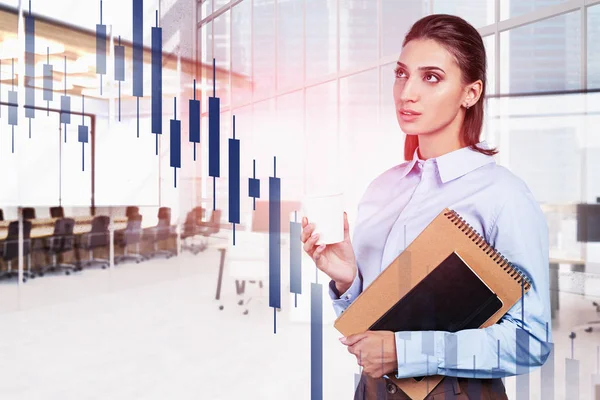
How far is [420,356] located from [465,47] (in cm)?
77

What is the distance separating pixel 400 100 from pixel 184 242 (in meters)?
5.44

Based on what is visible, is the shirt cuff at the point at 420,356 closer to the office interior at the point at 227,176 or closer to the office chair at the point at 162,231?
the office interior at the point at 227,176

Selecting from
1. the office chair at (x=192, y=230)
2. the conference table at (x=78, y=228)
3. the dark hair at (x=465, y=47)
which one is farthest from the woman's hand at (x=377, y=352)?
the conference table at (x=78, y=228)

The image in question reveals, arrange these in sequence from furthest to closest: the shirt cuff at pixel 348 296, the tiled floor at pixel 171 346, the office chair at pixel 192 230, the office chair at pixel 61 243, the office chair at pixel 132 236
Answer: the office chair at pixel 132 236, the office chair at pixel 61 243, the office chair at pixel 192 230, the tiled floor at pixel 171 346, the shirt cuff at pixel 348 296

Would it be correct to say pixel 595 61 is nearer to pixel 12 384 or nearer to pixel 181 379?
pixel 181 379

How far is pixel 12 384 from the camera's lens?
9.54ft

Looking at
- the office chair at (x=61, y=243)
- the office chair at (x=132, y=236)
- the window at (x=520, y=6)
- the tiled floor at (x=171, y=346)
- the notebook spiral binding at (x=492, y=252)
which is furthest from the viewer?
the office chair at (x=132, y=236)

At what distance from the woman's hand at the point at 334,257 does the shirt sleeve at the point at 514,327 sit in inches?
10.4

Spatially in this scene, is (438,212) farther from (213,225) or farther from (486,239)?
(213,225)

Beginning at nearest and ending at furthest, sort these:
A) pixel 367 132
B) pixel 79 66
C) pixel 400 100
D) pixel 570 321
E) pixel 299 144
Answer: pixel 400 100 → pixel 367 132 → pixel 299 144 → pixel 570 321 → pixel 79 66

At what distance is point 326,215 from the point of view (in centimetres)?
128

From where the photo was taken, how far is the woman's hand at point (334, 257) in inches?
49.4

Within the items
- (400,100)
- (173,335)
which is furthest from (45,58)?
(400,100)

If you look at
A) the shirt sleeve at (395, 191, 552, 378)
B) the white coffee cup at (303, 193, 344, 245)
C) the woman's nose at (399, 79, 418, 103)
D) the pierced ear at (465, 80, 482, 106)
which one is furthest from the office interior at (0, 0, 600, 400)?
the white coffee cup at (303, 193, 344, 245)
